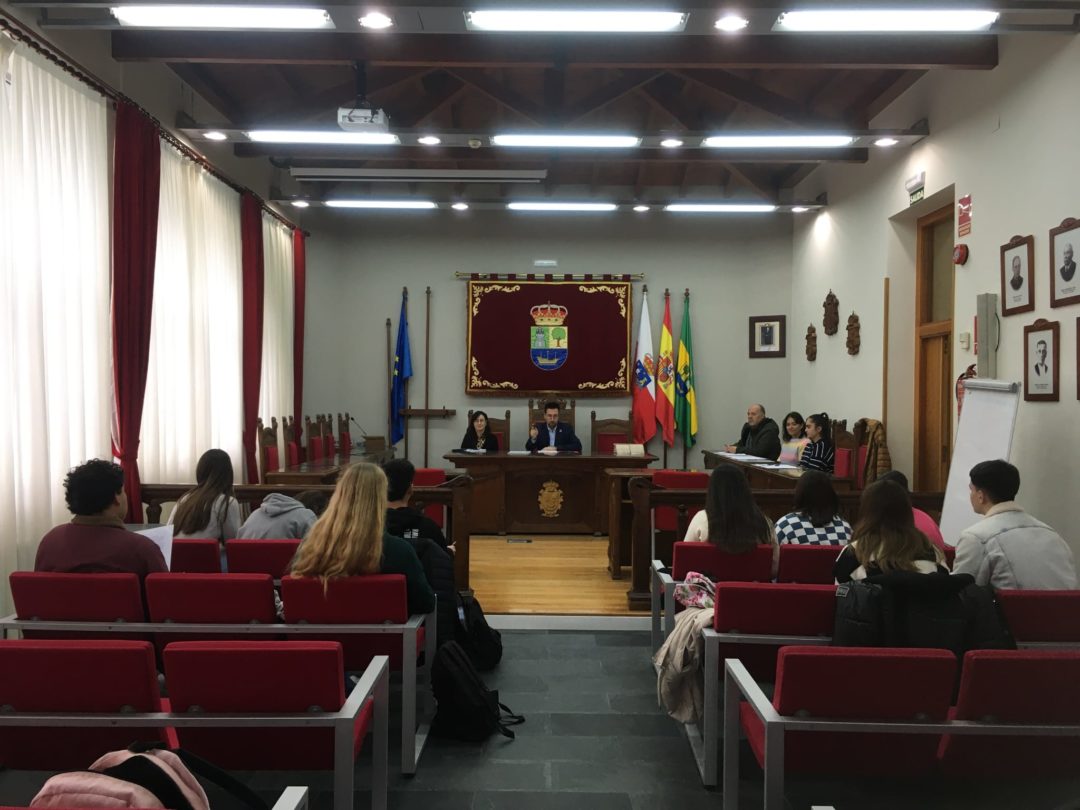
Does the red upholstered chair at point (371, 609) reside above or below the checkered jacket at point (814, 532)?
below

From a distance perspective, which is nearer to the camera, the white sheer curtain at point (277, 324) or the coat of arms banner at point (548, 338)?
the white sheer curtain at point (277, 324)

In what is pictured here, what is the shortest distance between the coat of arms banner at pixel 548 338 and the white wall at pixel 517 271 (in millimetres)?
187

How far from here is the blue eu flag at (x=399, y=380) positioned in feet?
32.0

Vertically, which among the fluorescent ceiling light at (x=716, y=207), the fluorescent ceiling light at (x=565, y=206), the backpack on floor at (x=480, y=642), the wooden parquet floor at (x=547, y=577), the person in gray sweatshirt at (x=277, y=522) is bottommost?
the wooden parquet floor at (x=547, y=577)

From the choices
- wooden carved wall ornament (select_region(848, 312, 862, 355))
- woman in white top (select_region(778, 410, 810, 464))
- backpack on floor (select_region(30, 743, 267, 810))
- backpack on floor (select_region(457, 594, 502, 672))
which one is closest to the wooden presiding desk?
woman in white top (select_region(778, 410, 810, 464))

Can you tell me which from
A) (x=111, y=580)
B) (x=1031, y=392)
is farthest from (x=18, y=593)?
(x=1031, y=392)

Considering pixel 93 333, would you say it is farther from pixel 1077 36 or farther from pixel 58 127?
pixel 1077 36

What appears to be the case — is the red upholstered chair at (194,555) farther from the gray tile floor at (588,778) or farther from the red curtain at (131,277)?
the red curtain at (131,277)

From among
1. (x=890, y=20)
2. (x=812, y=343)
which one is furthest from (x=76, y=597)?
(x=812, y=343)

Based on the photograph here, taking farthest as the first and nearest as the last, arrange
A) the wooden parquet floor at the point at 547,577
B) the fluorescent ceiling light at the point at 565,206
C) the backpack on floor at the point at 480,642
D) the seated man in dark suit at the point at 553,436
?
the fluorescent ceiling light at the point at 565,206
the seated man in dark suit at the point at 553,436
the wooden parquet floor at the point at 547,577
the backpack on floor at the point at 480,642

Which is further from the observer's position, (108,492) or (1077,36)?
(1077,36)

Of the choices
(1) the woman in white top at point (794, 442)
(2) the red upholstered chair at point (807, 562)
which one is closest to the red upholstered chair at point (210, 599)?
(2) the red upholstered chair at point (807, 562)

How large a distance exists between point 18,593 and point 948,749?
296cm

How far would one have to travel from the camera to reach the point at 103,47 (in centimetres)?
504
